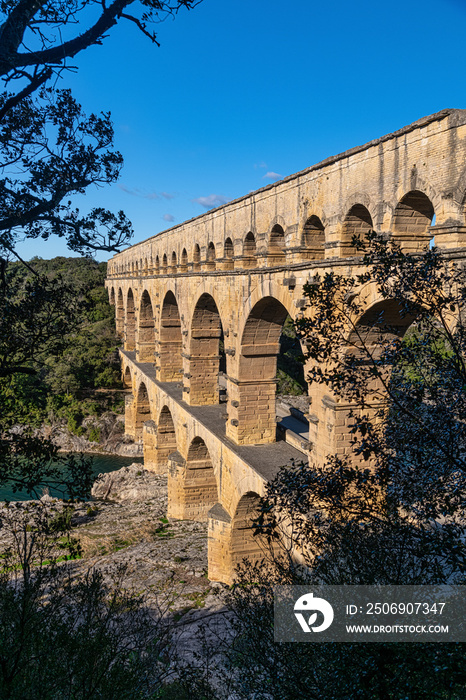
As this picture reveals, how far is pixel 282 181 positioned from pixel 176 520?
38.8ft

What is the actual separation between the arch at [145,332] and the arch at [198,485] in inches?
468

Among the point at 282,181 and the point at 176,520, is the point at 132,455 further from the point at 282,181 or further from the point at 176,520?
the point at 282,181

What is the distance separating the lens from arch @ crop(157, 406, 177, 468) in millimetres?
21859

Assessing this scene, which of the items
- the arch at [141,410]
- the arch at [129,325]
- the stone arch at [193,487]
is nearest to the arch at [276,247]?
the stone arch at [193,487]

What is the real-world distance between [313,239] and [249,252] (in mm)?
3109

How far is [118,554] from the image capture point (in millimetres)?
14836

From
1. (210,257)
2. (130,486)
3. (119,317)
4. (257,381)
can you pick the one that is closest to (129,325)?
(119,317)

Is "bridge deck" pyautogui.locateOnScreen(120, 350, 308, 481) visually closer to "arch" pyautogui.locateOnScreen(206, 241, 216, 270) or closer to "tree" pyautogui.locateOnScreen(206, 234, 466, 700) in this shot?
"tree" pyautogui.locateOnScreen(206, 234, 466, 700)

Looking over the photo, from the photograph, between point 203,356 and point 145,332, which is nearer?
point 203,356

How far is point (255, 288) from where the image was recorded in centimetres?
1236

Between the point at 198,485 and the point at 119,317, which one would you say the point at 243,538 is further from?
the point at 119,317

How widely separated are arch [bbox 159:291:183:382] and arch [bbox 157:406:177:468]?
180 centimetres

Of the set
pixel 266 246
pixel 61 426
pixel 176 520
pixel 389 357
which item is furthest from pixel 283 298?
pixel 61 426

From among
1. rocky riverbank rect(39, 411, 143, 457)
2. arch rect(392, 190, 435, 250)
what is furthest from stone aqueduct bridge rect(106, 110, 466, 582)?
rocky riverbank rect(39, 411, 143, 457)
